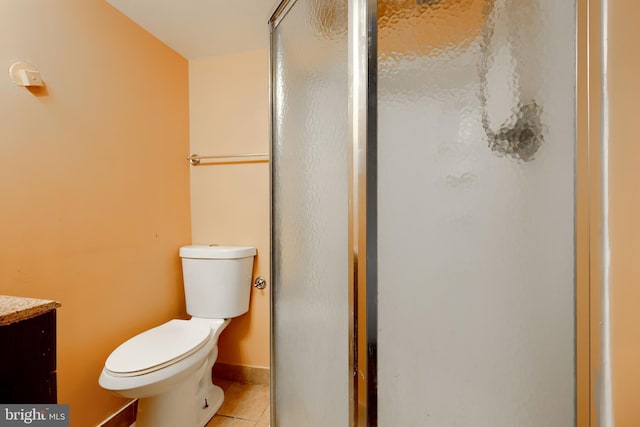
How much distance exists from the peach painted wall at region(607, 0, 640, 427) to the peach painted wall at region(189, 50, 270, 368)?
1.32m

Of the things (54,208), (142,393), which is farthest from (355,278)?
(54,208)

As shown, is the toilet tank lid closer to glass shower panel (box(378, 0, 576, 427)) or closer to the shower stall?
the shower stall

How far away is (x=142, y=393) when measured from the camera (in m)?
0.94

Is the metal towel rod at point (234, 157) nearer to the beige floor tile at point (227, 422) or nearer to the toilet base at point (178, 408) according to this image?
the toilet base at point (178, 408)

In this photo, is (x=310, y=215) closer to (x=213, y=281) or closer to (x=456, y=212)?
(x=456, y=212)

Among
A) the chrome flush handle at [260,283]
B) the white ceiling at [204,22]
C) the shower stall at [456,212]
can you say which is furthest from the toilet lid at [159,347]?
the white ceiling at [204,22]

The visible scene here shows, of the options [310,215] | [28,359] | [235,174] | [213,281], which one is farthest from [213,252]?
[28,359]

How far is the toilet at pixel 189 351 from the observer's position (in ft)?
3.09

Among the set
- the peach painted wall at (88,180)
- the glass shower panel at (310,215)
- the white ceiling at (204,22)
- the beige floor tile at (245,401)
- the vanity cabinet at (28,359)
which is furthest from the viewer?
the beige floor tile at (245,401)

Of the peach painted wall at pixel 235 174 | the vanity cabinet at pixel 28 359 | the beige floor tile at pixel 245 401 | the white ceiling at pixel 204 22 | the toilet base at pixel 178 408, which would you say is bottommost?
the beige floor tile at pixel 245 401

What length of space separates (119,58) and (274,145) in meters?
0.89

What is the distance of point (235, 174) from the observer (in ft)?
5.14

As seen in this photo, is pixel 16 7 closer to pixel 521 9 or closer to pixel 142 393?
pixel 142 393

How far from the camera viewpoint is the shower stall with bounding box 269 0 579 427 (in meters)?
0.55
